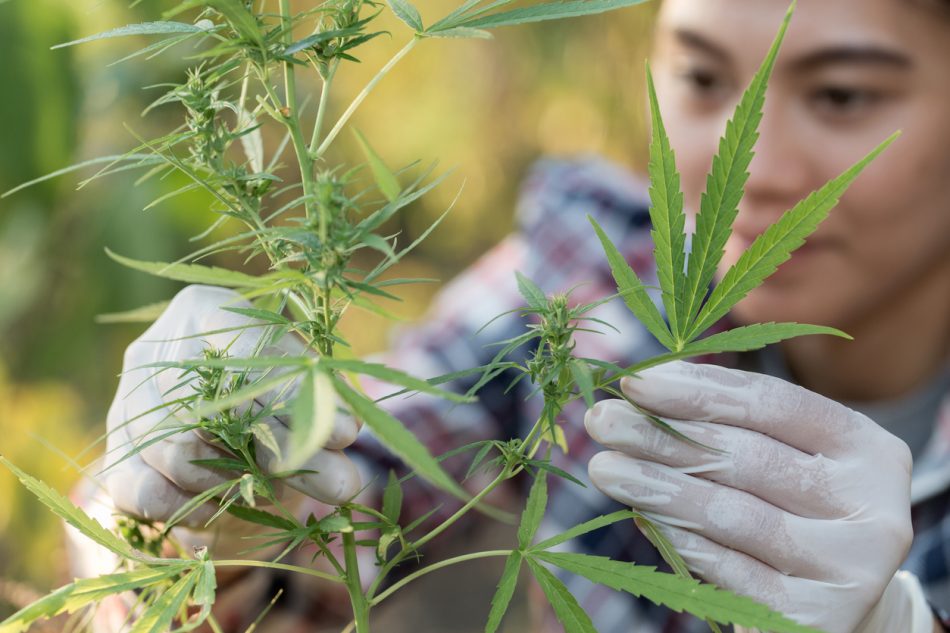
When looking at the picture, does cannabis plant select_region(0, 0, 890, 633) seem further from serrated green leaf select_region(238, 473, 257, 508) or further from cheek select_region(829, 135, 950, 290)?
cheek select_region(829, 135, 950, 290)

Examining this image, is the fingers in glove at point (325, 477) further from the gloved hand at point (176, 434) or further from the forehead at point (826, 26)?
the forehead at point (826, 26)

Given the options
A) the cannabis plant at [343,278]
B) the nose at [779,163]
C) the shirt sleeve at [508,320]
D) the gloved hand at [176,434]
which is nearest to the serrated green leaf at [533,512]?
the cannabis plant at [343,278]

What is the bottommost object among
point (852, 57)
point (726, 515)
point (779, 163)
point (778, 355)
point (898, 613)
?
point (778, 355)

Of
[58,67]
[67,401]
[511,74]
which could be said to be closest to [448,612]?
[67,401]

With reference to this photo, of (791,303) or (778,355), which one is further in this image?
(778,355)

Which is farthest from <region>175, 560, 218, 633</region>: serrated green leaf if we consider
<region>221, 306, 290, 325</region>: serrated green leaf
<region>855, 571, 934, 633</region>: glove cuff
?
<region>855, 571, 934, 633</region>: glove cuff

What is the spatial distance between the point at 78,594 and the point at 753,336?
29 centimetres

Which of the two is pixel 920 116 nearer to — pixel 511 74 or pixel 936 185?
pixel 936 185

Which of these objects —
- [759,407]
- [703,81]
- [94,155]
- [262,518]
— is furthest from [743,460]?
[94,155]

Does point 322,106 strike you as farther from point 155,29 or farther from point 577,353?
point 577,353

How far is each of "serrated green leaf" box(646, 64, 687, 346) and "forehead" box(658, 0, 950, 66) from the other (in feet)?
2.19

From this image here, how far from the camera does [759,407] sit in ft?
1.70

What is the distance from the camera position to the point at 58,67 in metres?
1.77

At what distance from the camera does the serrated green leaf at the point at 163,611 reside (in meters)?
0.34
